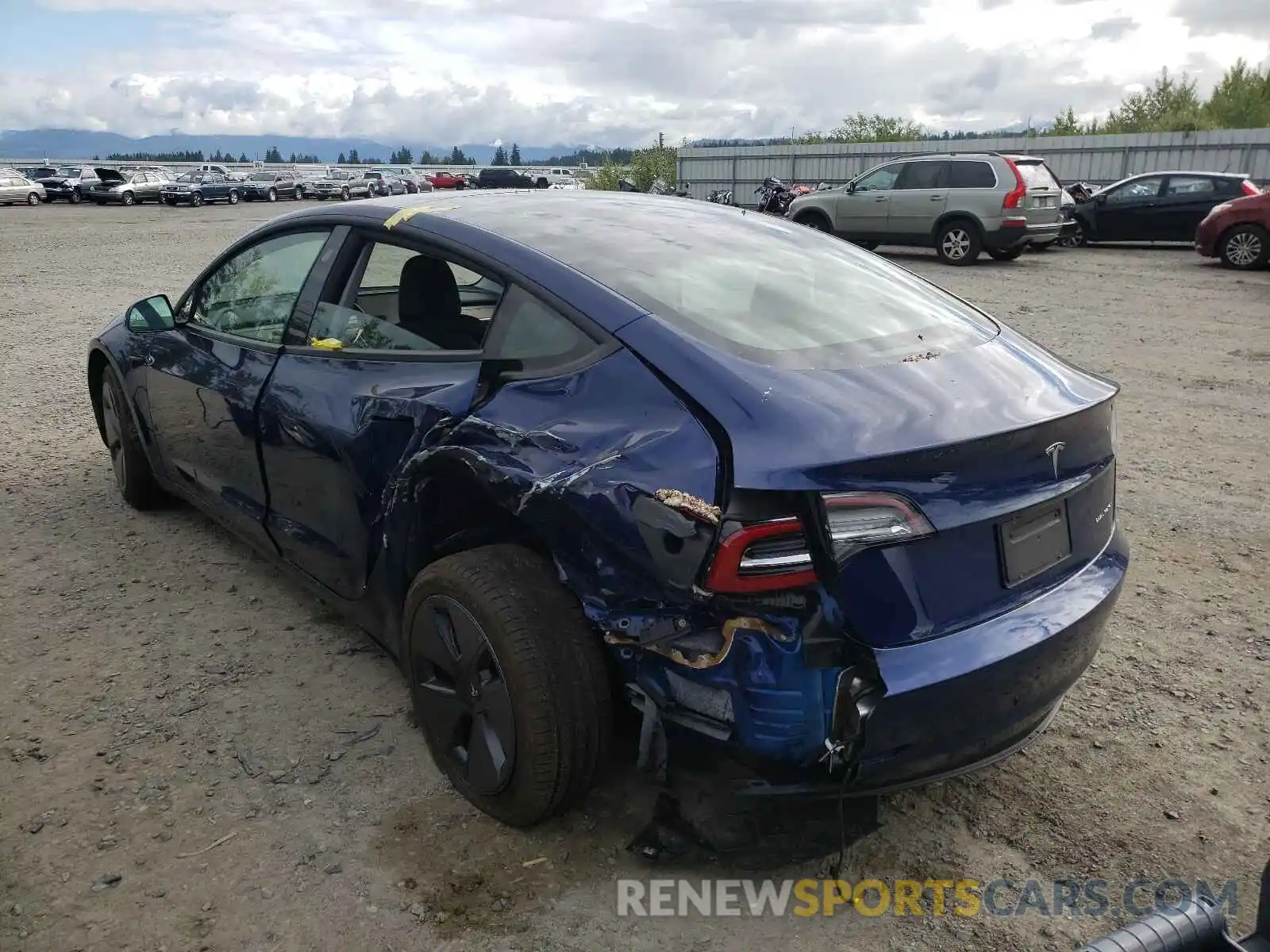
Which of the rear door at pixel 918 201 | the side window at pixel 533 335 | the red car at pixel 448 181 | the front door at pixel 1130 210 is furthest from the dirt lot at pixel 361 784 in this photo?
the red car at pixel 448 181

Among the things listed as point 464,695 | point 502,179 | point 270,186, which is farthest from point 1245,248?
point 270,186

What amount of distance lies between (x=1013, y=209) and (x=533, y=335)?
1507 cm

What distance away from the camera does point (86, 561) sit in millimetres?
4312

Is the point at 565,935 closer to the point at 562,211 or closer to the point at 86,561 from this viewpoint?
the point at 562,211

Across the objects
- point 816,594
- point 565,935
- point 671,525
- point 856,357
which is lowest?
point 565,935

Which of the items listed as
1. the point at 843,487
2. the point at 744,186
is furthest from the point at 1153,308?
the point at 744,186

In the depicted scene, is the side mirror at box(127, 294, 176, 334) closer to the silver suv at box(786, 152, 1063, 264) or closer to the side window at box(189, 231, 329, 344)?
the side window at box(189, 231, 329, 344)

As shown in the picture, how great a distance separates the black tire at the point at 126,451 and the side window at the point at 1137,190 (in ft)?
60.1

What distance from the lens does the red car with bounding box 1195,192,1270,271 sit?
14.6 meters

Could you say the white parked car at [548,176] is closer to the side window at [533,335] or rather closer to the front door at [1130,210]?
the front door at [1130,210]

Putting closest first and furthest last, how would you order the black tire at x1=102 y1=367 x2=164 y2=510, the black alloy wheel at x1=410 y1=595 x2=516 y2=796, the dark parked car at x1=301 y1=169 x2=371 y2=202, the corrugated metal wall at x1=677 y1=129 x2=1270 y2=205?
the black alloy wheel at x1=410 y1=595 x2=516 y2=796 < the black tire at x1=102 y1=367 x2=164 y2=510 < the corrugated metal wall at x1=677 y1=129 x2=1270 y2=205 < the dark parked car at x1=301 y1=169 x2=371 y2=202

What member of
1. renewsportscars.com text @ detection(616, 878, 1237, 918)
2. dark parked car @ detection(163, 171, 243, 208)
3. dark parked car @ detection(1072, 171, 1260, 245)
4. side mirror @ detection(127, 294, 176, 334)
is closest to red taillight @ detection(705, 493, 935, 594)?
renewsportscars.com text @ detection(616, 878, 1237, 918)

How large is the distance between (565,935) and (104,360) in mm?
3920

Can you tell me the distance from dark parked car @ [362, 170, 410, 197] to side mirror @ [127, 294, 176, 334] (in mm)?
44314
